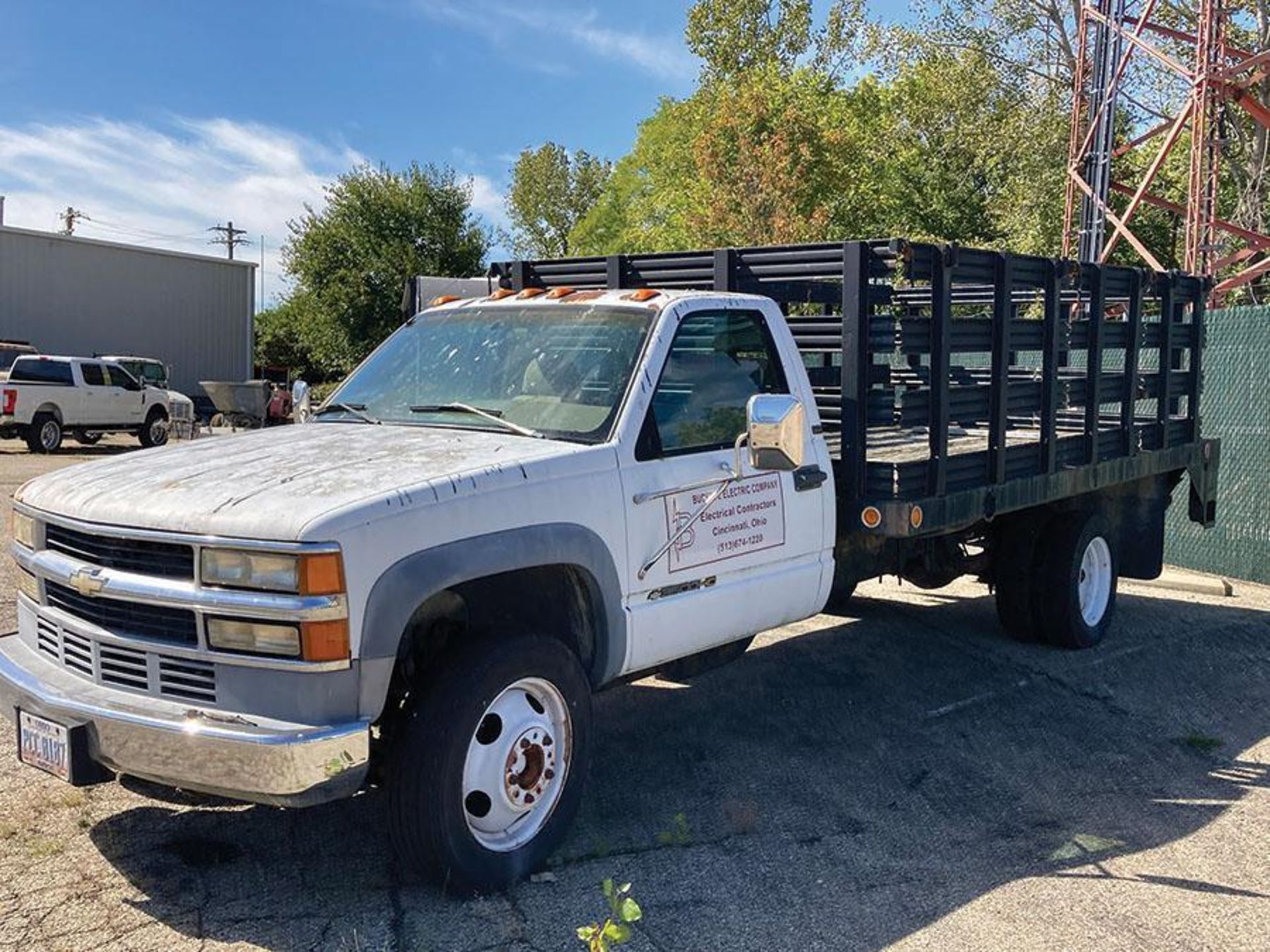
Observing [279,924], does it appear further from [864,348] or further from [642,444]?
[864,348]

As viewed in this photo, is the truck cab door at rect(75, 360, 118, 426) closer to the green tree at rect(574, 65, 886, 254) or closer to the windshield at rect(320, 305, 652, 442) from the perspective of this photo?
the green tree at rect(574, 65, 886, 254)

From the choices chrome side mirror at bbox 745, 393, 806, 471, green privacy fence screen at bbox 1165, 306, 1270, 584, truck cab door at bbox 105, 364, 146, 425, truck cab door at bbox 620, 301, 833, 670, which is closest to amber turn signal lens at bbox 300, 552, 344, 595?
truck cab door at bbox 620, 301, 833, 670

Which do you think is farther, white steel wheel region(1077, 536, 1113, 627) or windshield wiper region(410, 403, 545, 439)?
white steel wheel region(1077, 536, 1113, 627)

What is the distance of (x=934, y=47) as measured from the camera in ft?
92.9

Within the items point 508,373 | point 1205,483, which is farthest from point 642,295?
point 1205,483

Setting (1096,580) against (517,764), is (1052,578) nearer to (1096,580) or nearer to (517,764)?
(1096,580)

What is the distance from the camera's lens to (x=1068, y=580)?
23.6 ft

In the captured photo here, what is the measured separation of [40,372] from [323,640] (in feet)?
70.3

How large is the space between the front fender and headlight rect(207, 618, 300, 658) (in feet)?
0.68

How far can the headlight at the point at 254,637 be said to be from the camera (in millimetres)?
3459

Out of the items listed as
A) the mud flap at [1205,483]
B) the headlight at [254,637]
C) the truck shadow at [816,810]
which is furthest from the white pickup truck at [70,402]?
the headlight at [254,637]

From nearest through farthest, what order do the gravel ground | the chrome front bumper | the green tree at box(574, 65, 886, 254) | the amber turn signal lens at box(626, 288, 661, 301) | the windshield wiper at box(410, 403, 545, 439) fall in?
the chrome front bumper
the gravel ground
the windshield wiper at box(410, 403, 545, 439)
the amber turn signal lens at box(626, 288, 661, 301)
the green tree at box(574, 65, 886, 254)

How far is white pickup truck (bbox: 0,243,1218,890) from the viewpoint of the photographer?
3.51 m

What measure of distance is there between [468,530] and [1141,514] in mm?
5867
